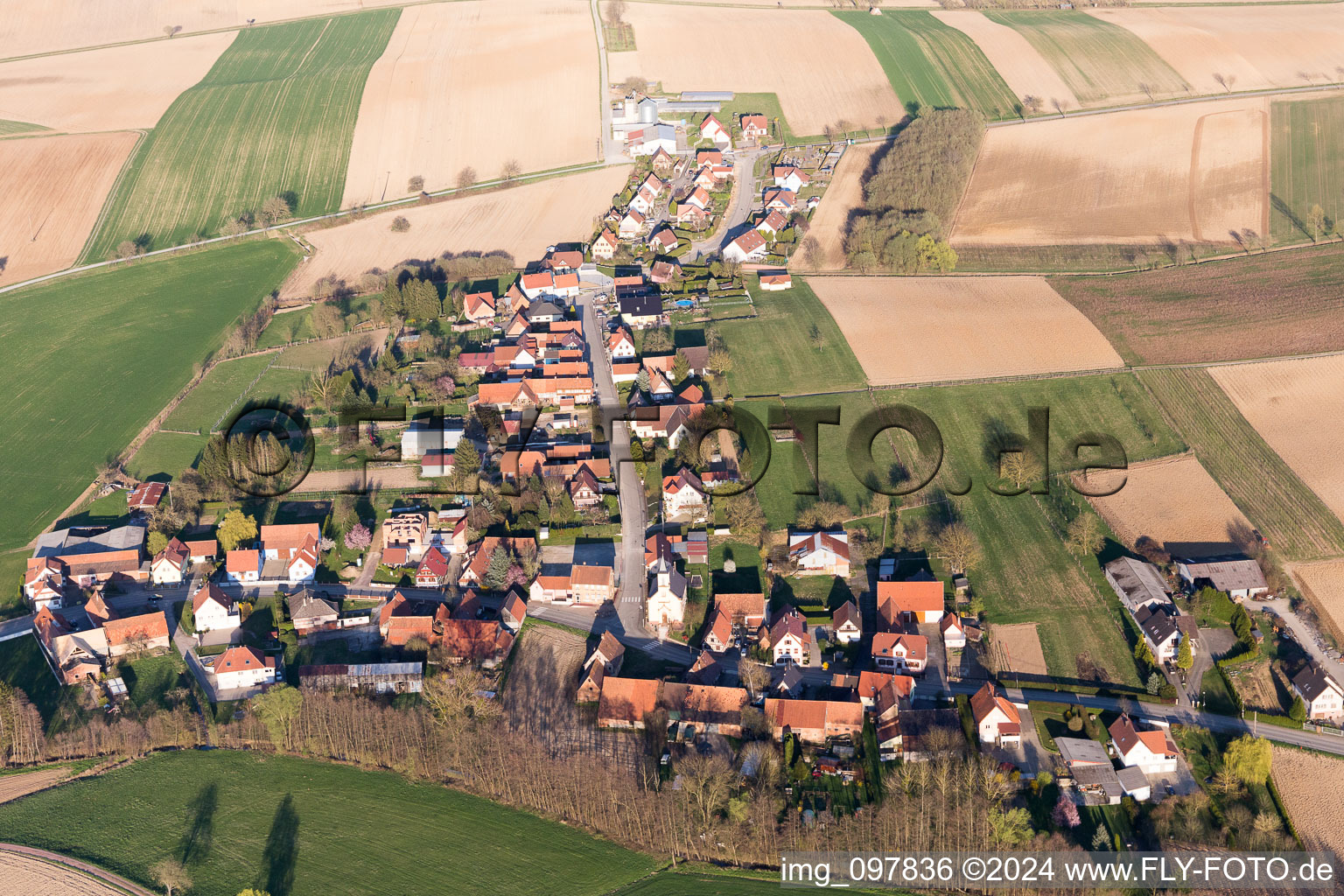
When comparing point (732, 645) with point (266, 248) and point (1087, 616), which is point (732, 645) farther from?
point (266, 248)

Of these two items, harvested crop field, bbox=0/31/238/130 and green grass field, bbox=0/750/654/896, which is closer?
green grass field, bbox=0/750/654/896

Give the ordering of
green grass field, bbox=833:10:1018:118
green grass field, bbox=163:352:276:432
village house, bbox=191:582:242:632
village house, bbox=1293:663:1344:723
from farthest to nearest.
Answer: green grass field, bbox=833:10:1018:118 < green grass field, bbox=163:352:276:432 < village house, bbox=191:582:242:632 < village house, bbox=1293:663:1344:723

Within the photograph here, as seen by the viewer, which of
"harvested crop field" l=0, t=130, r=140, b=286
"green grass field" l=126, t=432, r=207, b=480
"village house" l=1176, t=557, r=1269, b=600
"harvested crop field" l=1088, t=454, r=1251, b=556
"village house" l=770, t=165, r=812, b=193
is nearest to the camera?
"village house" l=1176, t=557, r=1269, b=600

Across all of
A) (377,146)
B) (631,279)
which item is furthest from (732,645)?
(377,146)

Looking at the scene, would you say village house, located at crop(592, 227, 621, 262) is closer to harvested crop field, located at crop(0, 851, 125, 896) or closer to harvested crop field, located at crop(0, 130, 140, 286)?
harvested crop field, located at crop(0, 130, 140, 286)

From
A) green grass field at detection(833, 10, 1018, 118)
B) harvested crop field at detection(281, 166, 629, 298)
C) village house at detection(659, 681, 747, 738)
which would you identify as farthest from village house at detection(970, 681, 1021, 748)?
green grass field at detection(833, 10, 1018, 118)

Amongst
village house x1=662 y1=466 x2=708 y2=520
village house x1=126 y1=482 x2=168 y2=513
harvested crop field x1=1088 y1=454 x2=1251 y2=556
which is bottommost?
harvested crop field x1=1088 y1=454 x2=1251 y2=556

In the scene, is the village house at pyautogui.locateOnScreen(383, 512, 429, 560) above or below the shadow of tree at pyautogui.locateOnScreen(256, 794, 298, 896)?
above
